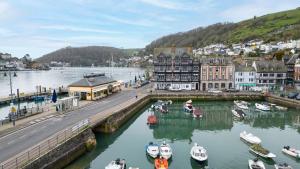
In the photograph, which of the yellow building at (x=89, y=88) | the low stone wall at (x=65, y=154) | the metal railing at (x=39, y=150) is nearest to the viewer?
the metal railing at (x=39, y=150)

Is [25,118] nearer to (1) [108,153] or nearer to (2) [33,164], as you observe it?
(1) [108,153]

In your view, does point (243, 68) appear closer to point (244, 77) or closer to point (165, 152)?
point (244, 77)

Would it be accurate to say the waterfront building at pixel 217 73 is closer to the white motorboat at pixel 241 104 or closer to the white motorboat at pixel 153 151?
the white motorboat at pixel 241 104

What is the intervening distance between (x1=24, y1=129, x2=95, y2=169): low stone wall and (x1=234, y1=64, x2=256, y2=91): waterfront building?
6119 centimetres

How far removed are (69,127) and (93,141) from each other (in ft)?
12.2

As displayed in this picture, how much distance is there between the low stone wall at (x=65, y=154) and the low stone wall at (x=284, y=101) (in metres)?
50.9

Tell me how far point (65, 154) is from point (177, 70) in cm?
6005

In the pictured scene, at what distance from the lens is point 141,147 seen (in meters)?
39.1

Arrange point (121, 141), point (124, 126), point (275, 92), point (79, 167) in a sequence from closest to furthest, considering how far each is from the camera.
→ point (79, 167) < point (121, 141) < point (124, 126) < point (275, 92)

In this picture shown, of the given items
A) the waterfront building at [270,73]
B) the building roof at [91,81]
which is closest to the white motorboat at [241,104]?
the waterfront building at [270,73]

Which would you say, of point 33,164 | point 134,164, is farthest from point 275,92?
point 33,164

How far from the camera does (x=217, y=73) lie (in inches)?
3356

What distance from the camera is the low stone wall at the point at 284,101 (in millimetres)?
65750

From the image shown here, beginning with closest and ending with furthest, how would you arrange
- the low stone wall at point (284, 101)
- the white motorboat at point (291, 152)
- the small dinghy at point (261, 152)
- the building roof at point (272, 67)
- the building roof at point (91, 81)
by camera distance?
1. the small dinghy at point (261, 152)
2. the white motorboat at point (291, 152)
3. the building roof at point (91, 81)
4. the low stone wall at point (284, 101)
5. the building roof at point (272, 67)
